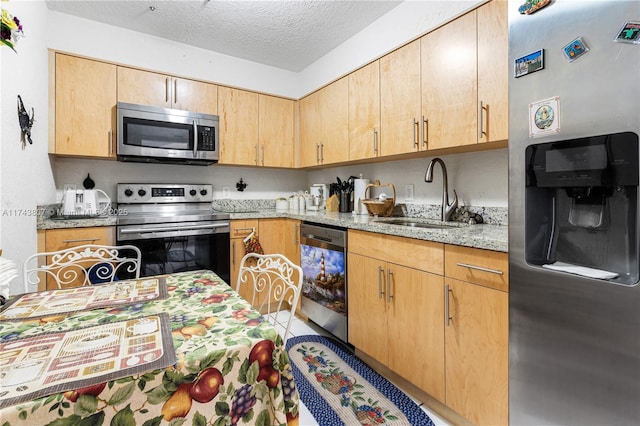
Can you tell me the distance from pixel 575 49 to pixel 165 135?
264 cm

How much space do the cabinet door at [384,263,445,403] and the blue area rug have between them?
0.47 ft

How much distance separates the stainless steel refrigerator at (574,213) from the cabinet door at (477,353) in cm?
5

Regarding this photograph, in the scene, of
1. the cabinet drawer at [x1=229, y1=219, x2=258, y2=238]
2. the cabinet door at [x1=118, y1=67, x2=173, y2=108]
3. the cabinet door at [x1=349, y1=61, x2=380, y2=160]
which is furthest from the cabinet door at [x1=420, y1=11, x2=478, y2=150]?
the cabinet door at [x1=118, y1=67, x2=173, y2=108]

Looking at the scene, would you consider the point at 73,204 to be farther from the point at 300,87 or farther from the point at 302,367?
the point at 300,87

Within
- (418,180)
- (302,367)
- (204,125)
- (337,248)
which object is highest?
(204,125)

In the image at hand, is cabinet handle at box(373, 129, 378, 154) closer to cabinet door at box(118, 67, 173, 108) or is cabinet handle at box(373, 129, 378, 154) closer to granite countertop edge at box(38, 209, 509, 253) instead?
granite countertop edge at box(38, 209, 509, 253)

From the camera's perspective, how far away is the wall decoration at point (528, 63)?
1.13 meters

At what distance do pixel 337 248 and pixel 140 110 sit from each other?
6.24ft

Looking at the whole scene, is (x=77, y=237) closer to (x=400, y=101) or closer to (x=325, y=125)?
(x=325, y=125)

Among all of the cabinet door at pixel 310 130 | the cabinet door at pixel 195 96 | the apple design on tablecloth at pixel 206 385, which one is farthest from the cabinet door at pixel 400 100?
the apple design on tablecloth at pixel 206 385

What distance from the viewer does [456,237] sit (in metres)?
1.43

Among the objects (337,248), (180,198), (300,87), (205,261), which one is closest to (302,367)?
(337,248)

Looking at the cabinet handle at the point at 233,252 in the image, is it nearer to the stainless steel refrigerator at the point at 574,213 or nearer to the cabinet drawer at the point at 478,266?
the cabinet drawer at the point at 478,266

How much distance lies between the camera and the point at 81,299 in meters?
1.04
